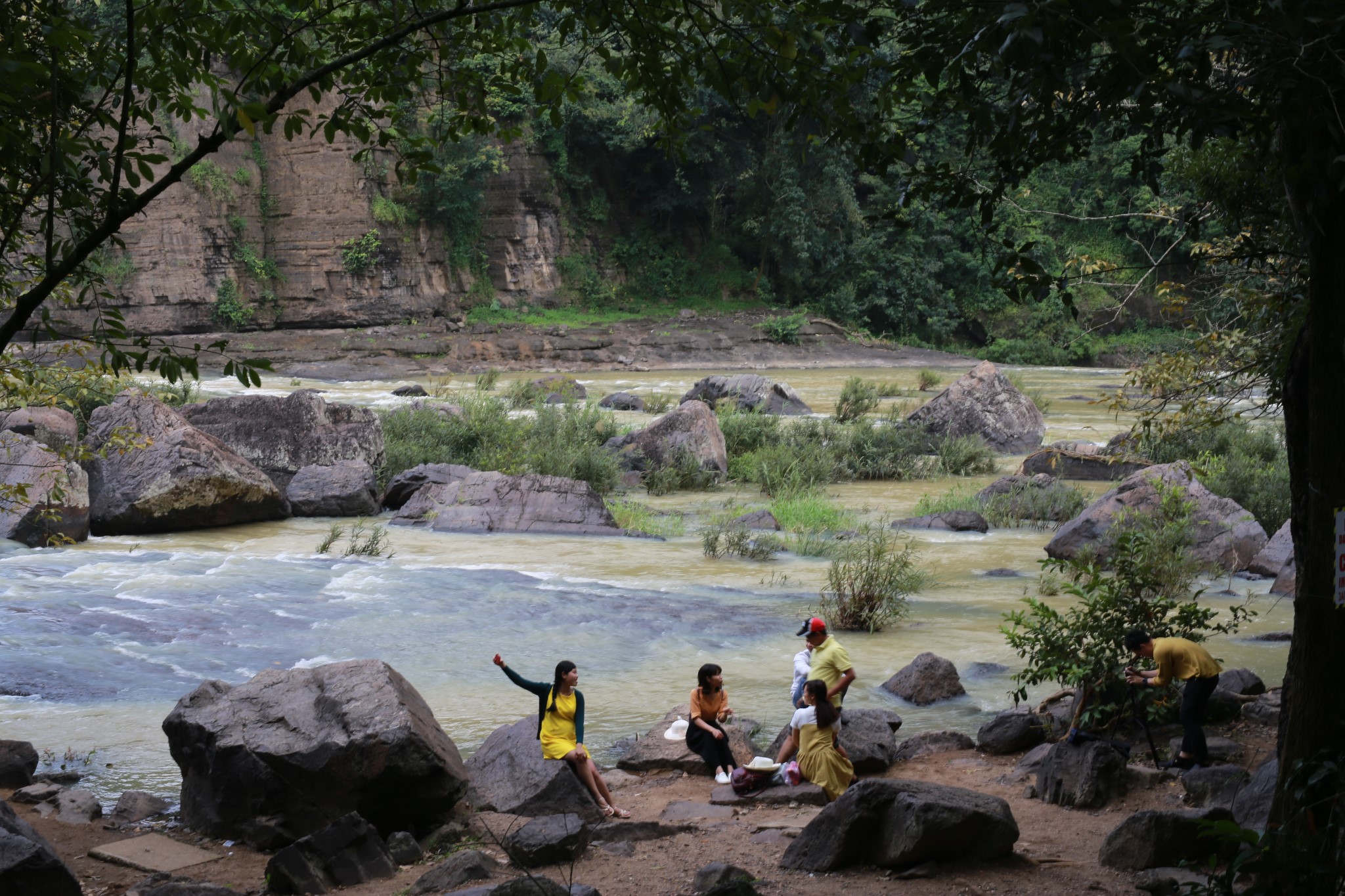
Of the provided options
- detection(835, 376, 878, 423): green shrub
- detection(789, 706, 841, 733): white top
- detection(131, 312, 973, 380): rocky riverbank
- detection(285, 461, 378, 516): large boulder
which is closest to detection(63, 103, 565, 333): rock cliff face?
detection(131, 312, 973, 380): rocky riverbank

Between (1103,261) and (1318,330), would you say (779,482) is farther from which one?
(1318,330)

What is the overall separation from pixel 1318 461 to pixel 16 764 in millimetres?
6403

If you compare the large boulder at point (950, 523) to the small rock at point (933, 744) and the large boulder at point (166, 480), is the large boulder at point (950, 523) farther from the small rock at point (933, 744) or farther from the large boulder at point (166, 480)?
the large boulder at point (166, 480)

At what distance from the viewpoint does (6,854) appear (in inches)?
161

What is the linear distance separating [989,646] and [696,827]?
4.50 metres

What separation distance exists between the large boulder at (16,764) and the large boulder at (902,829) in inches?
166

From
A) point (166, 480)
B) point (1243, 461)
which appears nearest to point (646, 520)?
point (166, 480)

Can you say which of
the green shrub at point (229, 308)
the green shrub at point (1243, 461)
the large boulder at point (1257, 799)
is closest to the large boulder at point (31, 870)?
the large boulder at point (1257, 799)

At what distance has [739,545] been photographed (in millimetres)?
12750

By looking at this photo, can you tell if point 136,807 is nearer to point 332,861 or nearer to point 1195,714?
point 332,861

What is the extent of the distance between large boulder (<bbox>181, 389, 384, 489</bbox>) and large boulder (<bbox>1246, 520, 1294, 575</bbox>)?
1162 cm

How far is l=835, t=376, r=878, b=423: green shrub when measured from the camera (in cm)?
2373

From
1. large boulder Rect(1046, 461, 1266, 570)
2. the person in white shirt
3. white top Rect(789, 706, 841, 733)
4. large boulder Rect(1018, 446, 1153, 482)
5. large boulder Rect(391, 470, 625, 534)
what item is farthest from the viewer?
large boulder Rect(1018, 446, 1153, 482)

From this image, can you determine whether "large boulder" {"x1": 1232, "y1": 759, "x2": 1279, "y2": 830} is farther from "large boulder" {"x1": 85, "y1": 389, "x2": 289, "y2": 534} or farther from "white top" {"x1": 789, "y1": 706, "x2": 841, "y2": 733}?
"large boulder" {"x1": 85, "y1": 389, "x2": 289, "y2": 534}
